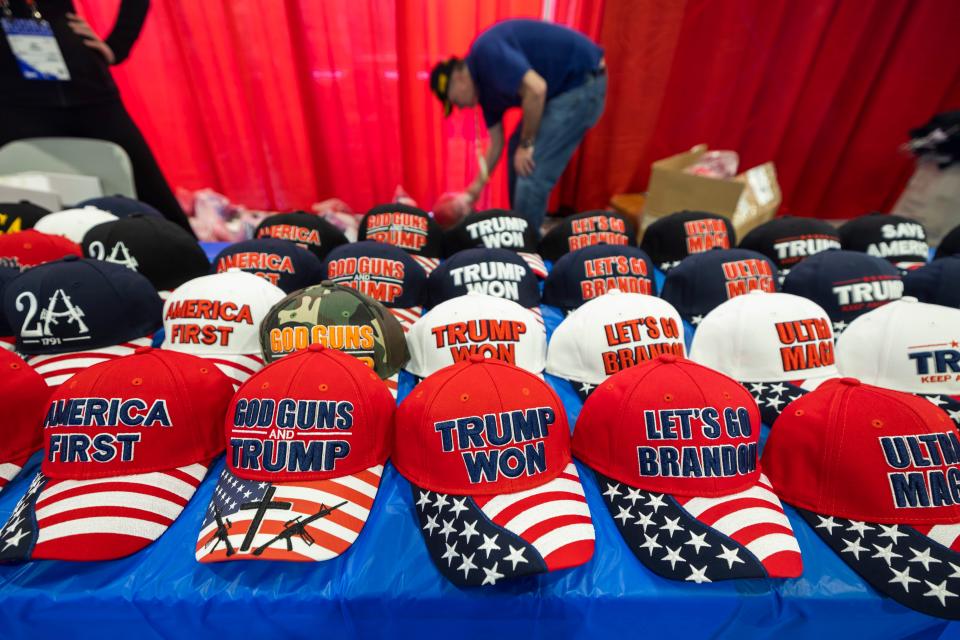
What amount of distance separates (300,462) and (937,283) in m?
1.77

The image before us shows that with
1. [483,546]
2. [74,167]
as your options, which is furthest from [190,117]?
[483,546]

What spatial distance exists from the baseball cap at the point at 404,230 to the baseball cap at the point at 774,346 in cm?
102

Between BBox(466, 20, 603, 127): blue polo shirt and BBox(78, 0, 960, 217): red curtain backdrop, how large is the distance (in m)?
0.58

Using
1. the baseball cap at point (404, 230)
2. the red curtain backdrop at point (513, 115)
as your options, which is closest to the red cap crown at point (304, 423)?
the baseball cap at point (404, 230)

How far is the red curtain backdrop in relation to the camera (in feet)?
8.36

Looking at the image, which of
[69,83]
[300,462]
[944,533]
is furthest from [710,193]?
[69,83]

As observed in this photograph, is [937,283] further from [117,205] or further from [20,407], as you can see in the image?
[117,205]

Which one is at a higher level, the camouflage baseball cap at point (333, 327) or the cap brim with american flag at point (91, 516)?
the camouflage baseball cap at point (333, 327)

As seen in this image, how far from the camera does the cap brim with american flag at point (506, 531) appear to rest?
739mm

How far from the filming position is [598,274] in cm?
147

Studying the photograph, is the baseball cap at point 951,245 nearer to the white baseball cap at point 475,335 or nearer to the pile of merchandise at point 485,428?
the pile of merchandise at point 485,428

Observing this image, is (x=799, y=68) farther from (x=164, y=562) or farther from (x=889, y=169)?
(x=164, y=562)

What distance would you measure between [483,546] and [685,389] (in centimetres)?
46

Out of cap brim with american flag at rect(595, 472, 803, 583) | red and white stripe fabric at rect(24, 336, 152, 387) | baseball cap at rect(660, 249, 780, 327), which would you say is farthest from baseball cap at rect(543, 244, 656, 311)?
red and white stripe fabric at rect(24, 336, 152, 387)
